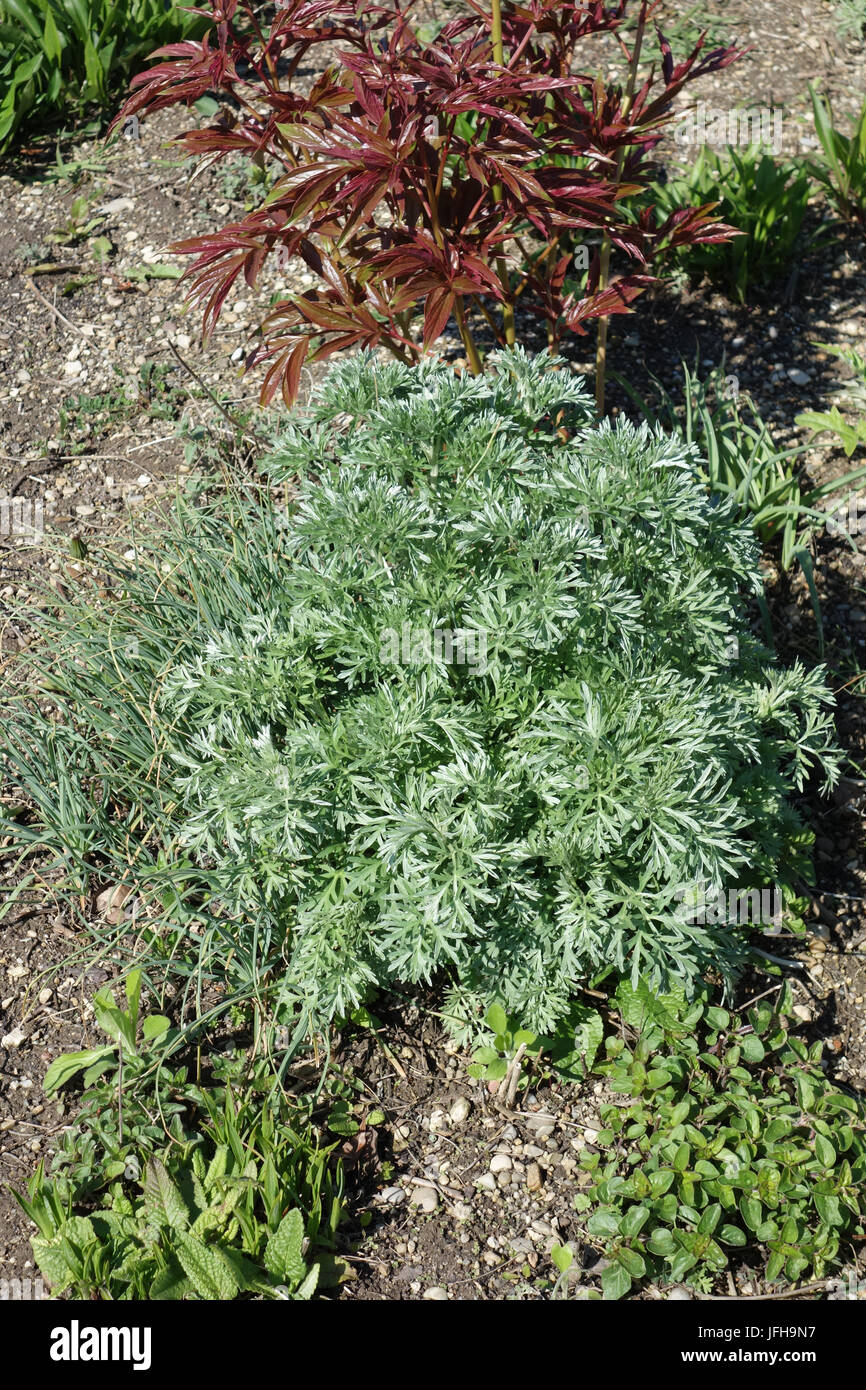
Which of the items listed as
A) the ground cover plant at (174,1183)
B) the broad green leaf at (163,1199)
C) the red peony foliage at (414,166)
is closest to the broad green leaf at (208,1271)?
the ground cover plant at (174,1183)

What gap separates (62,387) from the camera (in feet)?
15.3

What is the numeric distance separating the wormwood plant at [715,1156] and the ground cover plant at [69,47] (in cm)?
499

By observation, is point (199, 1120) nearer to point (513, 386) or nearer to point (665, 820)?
point (665, 820)

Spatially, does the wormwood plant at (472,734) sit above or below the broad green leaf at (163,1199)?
above

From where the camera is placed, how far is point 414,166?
3.04m

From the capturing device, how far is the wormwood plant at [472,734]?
250cm

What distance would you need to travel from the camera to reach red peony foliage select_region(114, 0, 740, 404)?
2.90m

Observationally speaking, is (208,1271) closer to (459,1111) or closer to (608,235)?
(459,1111)

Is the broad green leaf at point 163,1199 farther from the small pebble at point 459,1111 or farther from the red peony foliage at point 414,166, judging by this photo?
the red peony foliage at point 414,166

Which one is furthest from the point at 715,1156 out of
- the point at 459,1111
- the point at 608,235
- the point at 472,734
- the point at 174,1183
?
the point at 608,235

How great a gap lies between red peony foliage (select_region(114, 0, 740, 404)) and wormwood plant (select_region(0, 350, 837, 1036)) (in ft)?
0.90

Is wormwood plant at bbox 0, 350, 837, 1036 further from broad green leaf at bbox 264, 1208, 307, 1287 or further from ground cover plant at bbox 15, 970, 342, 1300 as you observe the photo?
broad green leaf at bbox 264, 1208, 307, 1287

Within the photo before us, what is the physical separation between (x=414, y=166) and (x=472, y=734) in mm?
1637

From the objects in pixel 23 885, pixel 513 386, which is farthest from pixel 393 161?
pixel 23 885
